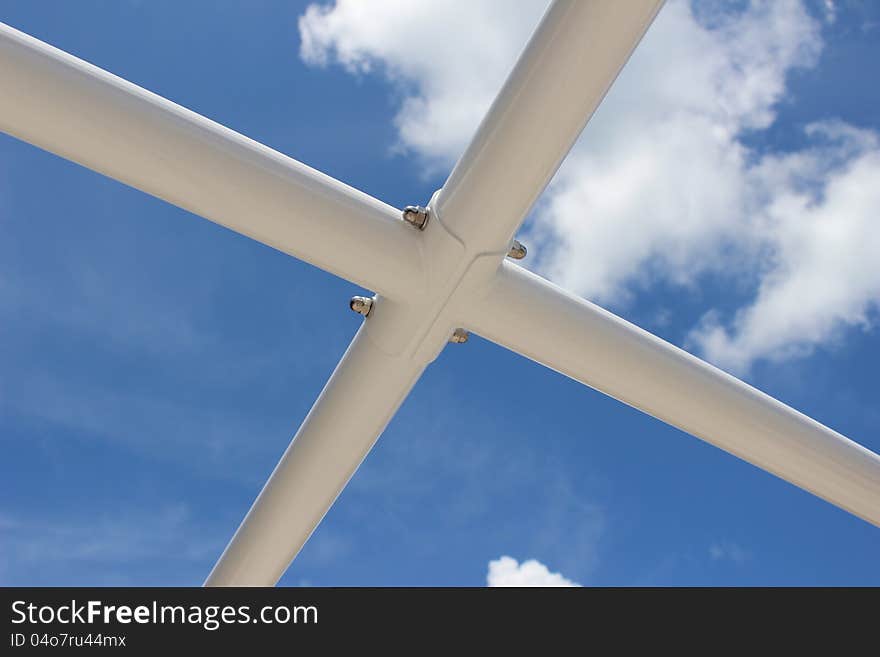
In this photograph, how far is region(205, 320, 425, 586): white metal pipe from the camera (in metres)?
6.23

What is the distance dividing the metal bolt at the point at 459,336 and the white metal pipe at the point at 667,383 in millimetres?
159

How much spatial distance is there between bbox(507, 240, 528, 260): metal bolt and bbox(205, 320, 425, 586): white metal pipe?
94cm

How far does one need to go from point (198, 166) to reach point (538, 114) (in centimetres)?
183

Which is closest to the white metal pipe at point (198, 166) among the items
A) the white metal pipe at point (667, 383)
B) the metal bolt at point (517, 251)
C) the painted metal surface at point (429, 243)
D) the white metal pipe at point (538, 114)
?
the painted metal surface at point (429, 243)

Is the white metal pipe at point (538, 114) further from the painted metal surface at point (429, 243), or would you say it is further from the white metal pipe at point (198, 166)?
the white metal pipe at point (198, 166)

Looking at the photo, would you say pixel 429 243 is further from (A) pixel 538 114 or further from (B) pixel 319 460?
(B) pixel 319 460

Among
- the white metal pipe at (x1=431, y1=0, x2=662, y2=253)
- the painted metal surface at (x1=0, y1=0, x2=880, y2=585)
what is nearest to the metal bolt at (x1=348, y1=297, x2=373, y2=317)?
the painted metal surface at (x1=0, y1=0, x2=880, y2=585)

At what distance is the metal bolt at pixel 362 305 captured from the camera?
242 inches

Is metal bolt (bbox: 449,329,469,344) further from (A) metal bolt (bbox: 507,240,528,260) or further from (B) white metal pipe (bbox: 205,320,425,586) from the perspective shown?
(A) metal bolt (bbox: 507,240,528,260)

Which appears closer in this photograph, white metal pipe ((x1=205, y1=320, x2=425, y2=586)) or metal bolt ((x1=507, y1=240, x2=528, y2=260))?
metal bolt ((x1=507, y1=240, x2=528, y2=260))

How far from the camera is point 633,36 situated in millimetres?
4844

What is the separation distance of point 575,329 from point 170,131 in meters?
2.72

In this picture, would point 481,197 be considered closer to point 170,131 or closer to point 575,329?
point 575,329
